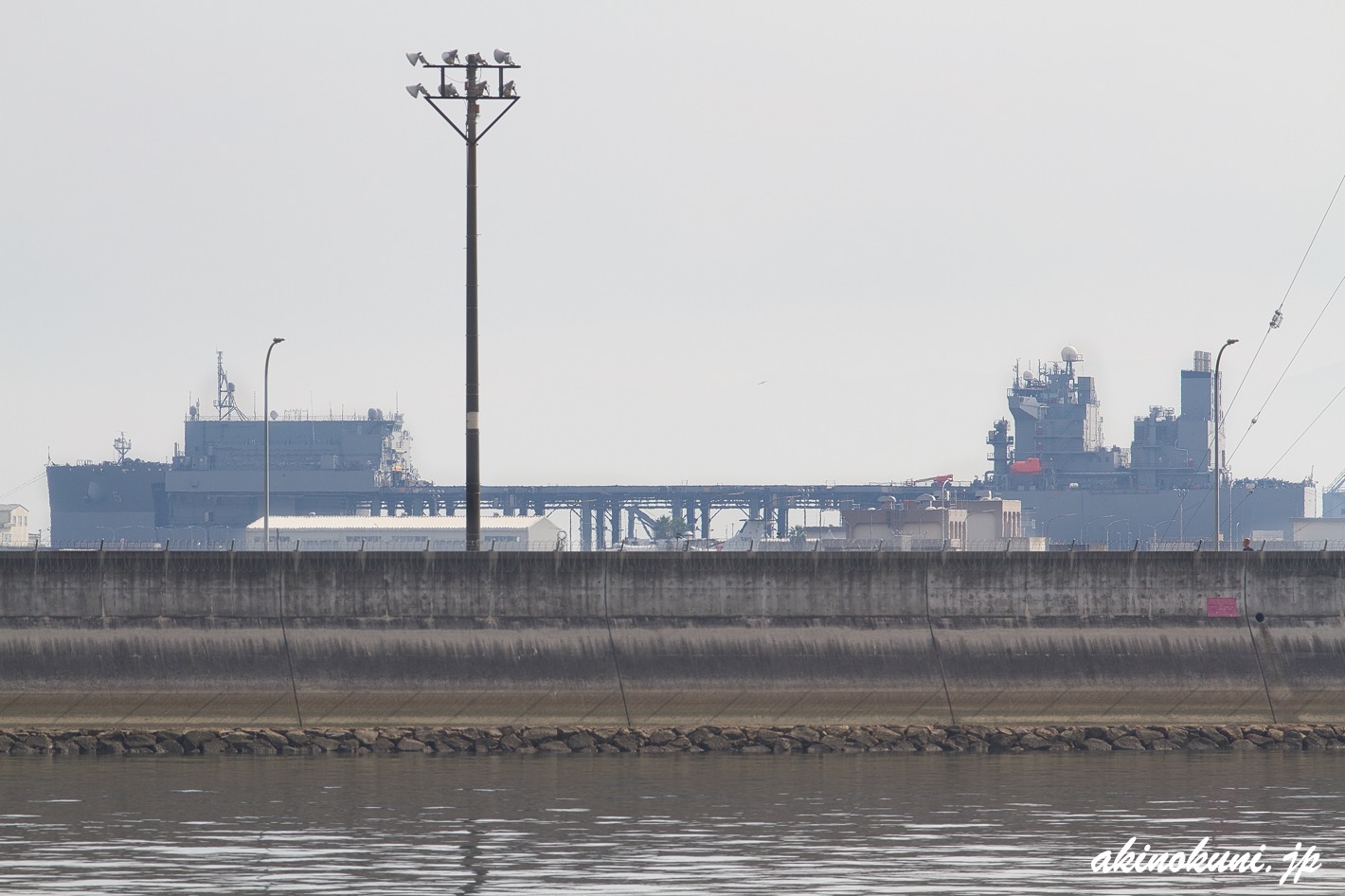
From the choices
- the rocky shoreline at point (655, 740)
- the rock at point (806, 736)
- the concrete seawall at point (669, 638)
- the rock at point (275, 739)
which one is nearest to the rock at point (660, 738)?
the rocky shoreline at point (655, 740)

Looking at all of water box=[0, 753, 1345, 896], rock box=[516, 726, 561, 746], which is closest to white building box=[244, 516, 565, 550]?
rock box=[516, 726, 561, 746]

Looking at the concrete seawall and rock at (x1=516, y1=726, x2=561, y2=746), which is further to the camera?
the concrete seawall

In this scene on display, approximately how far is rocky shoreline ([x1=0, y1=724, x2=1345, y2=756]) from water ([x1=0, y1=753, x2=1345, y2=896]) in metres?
0.97

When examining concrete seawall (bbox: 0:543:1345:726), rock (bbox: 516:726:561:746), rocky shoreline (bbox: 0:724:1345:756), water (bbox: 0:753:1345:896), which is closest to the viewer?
water (bbox: 0:753:1345:896)

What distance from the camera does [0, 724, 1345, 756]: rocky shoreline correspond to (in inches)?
1681

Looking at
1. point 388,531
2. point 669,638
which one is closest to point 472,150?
point 669,638

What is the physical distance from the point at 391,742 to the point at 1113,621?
1800 cm

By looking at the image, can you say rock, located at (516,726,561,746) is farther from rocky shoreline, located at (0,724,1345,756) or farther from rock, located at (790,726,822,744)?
rock, located at (790,726,822,744)

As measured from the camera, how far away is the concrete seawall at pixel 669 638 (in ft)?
145

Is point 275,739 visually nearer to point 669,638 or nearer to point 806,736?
point 669,638

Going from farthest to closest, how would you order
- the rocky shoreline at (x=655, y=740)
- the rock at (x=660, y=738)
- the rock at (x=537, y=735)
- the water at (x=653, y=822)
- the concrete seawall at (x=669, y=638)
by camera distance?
the concrete seawall at (x=669, y=638)
the rock at (x=537, y=735)
the rock at (x=660, y=738)
the rocky shoreline at (x=655, y=740)
the water at (x=653, y=822)

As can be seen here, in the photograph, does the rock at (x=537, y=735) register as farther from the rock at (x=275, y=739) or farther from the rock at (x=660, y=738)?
the rock at (x=275, y=739)

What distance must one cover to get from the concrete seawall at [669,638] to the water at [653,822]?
8.65ft

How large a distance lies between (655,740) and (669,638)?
292 cm
